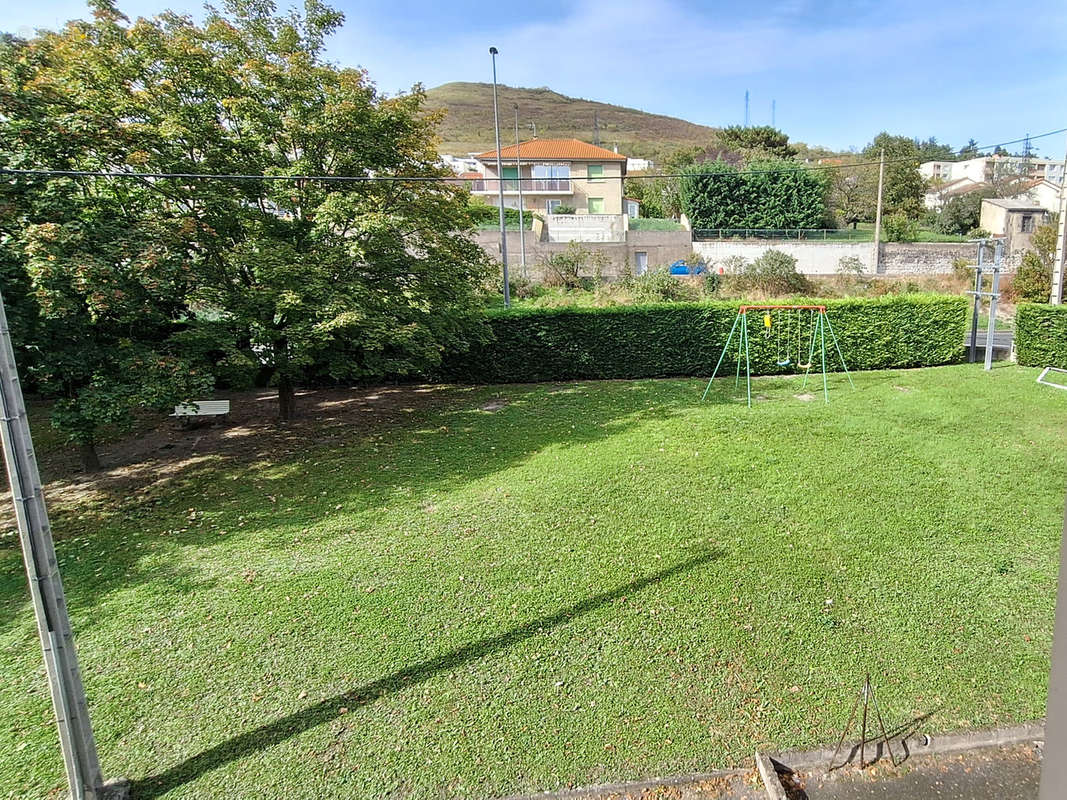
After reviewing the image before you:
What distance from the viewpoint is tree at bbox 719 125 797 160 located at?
1837 inches

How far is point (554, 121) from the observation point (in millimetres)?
99000

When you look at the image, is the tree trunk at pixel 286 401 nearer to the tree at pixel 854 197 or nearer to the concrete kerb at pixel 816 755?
the concrete kerb at pixel 816 755

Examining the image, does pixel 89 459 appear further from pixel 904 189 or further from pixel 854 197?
pixel 904 189

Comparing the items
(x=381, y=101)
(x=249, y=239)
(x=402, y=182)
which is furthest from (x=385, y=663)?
(x=381, y=101)

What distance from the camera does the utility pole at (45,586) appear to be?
8.31 ft

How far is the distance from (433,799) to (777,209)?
3287cm

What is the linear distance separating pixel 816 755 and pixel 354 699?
2682 mm

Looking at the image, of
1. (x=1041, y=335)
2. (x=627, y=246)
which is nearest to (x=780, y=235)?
(x=627, y=246)

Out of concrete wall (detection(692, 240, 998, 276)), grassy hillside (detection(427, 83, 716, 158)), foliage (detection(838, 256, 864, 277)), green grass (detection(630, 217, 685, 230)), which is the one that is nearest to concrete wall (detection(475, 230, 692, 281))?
concrete wall (detection(692, 240, 998, 276))

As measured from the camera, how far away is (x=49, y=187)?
6.09 m

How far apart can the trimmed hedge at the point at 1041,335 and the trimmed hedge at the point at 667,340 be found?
105 cm

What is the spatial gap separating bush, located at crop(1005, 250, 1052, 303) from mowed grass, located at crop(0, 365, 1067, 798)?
15.0 meters

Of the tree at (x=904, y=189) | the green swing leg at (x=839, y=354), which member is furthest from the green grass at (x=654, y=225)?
the green swing leg at (x=839, y=354)

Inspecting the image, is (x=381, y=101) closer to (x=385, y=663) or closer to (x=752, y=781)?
(x=385, y=663)
